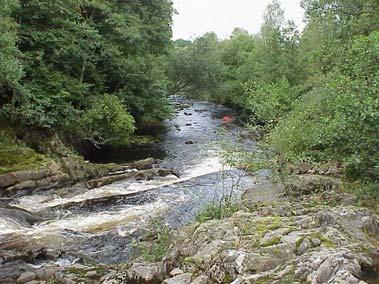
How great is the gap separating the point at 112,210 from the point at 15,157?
210 inches

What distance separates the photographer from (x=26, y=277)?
34.2 feet

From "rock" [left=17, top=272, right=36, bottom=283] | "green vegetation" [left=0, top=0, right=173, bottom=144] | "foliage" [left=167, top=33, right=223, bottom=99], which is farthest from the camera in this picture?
"foliage" [left=167, top=33, right=223, bottom=99]

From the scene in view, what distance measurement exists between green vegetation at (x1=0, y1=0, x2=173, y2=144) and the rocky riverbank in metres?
11.1

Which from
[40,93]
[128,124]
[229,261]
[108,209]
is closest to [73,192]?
[108,209]

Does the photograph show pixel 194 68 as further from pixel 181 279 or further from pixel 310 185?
pixel 181 279

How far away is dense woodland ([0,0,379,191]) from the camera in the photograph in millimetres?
11258

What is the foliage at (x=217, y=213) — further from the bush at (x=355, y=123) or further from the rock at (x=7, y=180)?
the rock at (x=7, y=180)

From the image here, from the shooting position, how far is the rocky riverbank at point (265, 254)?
6.97 metres

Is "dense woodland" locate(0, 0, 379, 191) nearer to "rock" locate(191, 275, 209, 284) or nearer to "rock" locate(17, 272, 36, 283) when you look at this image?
"rock" locate(191, 275, 209, 284)

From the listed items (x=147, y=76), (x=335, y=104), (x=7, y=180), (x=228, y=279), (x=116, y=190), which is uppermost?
(x=147, y=76)

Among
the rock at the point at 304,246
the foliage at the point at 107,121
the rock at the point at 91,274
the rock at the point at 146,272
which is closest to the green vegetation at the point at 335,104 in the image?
the rock at the point at 304,246

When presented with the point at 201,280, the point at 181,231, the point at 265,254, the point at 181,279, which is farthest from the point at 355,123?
the point at 181,279

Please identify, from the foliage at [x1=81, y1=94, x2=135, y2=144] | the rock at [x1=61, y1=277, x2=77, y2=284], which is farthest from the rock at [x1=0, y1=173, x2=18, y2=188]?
the rock at [x1=61, y1=277, x2=77, y2=284]

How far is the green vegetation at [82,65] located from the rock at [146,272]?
1116 centimetres
